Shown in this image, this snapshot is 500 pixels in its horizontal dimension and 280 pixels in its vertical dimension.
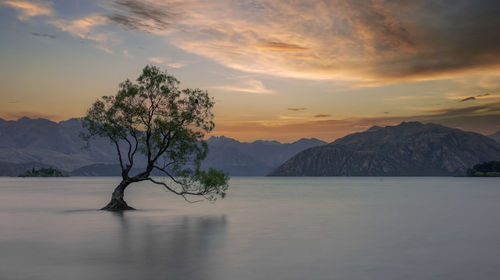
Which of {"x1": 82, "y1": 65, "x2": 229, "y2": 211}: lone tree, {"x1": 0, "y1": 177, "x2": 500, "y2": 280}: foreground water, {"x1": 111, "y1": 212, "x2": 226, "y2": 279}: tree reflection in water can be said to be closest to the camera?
{"x1": 111, "y1": 212, "x2": 226, "y2": 279}: tree reflection in water

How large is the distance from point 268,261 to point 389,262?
8113 mm

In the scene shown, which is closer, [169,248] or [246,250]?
[246,250]

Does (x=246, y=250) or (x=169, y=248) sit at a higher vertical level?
(x=169, y=248)

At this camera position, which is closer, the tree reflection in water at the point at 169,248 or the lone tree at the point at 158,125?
the tree reflection in water at the point at 169,248

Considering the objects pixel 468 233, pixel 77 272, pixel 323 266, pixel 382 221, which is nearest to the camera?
pixel 77 272

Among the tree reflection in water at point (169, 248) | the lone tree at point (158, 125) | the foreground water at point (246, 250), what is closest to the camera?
the tree reflection in water at point (169, 248)

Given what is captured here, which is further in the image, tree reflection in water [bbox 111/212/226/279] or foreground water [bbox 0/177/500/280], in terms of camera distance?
foreground water [bbox 0/177/500/280]

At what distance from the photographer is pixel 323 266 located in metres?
28.8

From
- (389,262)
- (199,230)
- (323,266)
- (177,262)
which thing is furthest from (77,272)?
(199,230)

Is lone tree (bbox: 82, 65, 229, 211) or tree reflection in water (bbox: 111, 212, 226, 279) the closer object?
tree reflection in water (bbox: 111, 212, 226, 279)

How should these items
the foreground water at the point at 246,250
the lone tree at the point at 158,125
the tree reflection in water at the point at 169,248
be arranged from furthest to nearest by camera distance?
the lone tree at the point at 158,125
the foreground water at the point at 246,250
the tree reflection in water at the point at 169,248

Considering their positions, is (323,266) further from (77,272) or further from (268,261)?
(77,272)

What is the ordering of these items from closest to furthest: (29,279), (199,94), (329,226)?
(29,279)
(329,226)
(199,94)

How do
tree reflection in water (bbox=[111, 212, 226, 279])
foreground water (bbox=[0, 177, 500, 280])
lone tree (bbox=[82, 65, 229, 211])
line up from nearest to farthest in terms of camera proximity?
tree reflection in water (bbox=[111, 212, 226, 279]), foreground water (bbox=[0, 177, 500, 280]), lone tree (bbox=[82, 65, 229, 211])
